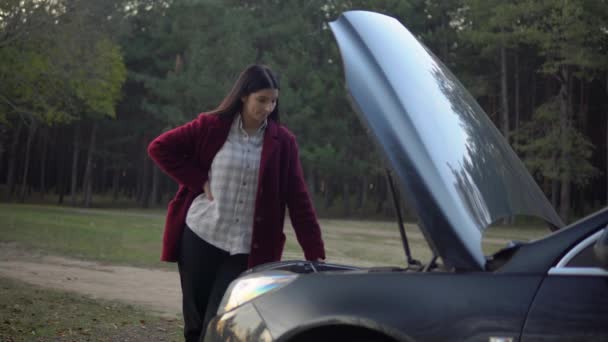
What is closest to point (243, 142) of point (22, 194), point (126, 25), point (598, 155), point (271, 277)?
point (271, 277)

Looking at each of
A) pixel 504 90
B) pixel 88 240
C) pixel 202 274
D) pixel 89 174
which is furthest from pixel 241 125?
pixel 89 174

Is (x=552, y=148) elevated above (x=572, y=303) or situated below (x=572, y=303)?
above

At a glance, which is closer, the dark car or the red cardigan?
the dark car

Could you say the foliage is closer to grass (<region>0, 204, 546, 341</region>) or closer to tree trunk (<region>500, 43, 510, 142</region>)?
tree trunk (<region>500, 43, 510, 142</region>)

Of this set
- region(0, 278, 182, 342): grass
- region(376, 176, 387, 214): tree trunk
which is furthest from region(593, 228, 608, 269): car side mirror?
region(376, 176, 387, 214): tree trunk

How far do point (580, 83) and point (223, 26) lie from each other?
64.8 feet

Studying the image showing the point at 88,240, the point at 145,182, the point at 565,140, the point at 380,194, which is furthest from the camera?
the point at 145,182

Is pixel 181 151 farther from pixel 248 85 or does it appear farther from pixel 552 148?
pixel 552 148

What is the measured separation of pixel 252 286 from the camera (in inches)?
103

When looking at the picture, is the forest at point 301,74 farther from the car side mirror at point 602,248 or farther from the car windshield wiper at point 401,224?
the car side mirror at point 602,248

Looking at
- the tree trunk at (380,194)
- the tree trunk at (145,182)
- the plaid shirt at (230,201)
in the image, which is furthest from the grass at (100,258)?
the tree trunk at (145,182)

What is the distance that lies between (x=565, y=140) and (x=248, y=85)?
33.2 m

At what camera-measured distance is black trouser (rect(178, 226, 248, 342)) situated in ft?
13.5

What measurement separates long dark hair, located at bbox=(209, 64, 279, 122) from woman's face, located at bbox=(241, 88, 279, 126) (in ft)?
0.08
